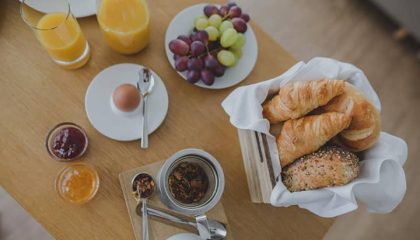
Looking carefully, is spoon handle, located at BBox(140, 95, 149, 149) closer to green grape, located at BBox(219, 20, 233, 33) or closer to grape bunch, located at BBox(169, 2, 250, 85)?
grape bunch, located at BBox(169, 2, 250, 85)

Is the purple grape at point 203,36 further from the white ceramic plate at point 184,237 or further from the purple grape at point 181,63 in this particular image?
the white ceramic plate at point 184,237

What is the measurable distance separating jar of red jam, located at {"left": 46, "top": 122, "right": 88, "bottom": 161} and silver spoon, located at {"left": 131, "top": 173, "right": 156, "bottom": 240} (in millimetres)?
147

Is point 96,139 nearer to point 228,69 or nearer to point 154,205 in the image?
point 154,205

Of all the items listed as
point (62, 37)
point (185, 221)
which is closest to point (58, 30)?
point (62, 37)

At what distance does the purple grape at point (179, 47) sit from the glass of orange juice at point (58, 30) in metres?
0.22

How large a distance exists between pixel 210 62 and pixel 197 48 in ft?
0.15

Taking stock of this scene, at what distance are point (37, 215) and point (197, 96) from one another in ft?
1.51

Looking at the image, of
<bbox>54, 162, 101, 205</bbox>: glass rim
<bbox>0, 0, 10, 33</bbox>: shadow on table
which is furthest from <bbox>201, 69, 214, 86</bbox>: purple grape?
<bbox>0, 0, 10, 33</bbox>: shadow on table

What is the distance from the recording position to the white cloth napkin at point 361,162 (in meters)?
0.86

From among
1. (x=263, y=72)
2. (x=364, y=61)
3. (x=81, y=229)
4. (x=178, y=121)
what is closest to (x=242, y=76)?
(x=263, y=72)

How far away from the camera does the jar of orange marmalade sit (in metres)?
0.98

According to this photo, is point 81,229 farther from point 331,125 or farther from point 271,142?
point 331,125

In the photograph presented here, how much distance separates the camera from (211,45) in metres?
1.06

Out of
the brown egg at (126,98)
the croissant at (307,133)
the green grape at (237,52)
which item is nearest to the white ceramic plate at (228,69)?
the green grape at (237,52)
